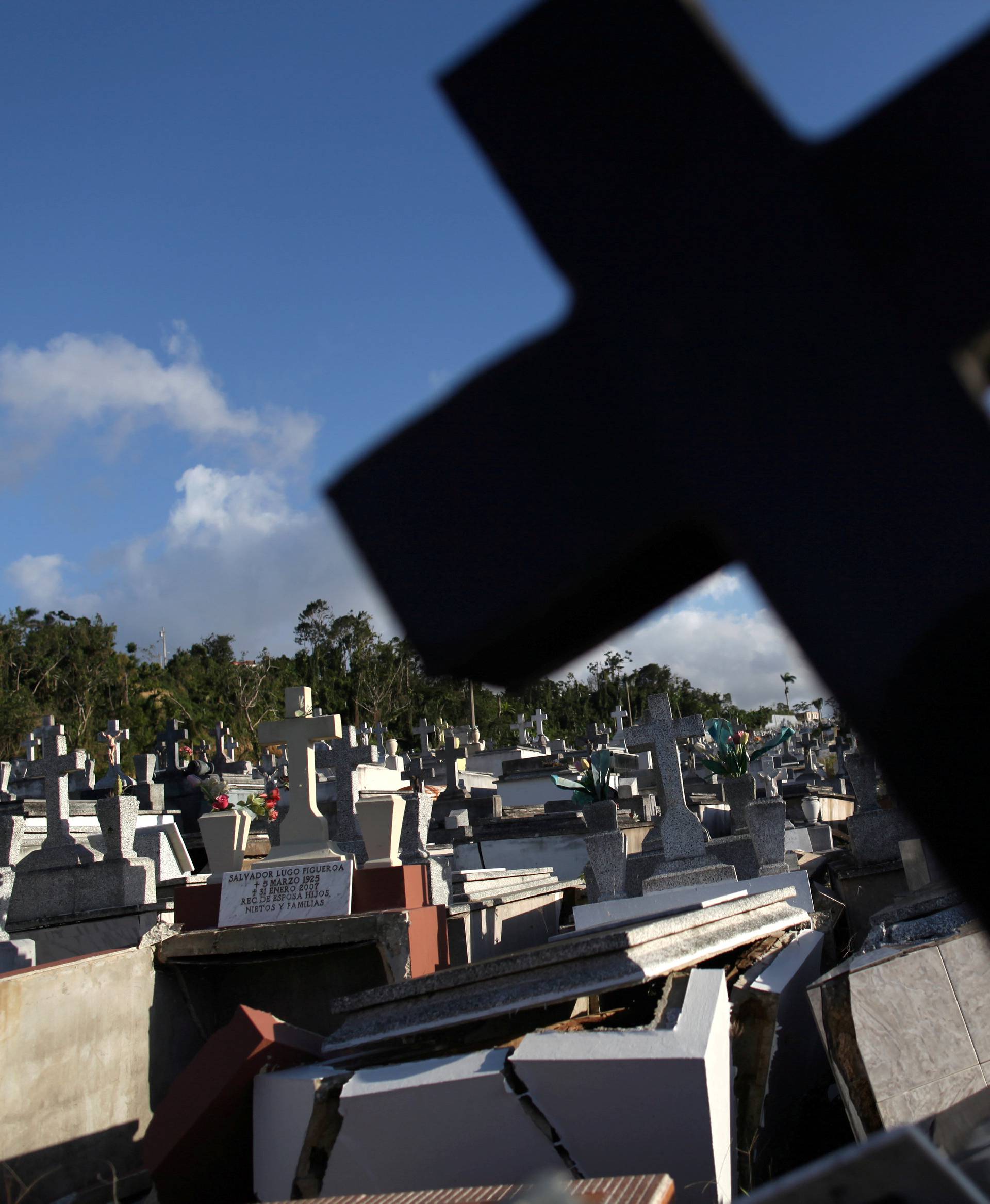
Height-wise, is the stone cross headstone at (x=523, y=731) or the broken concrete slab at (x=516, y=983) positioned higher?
the stone cross headstone at (x=523, y=731)

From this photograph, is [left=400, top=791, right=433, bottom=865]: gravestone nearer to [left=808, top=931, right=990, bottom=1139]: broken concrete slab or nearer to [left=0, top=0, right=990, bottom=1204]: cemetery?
[left=0, top=0, right=990, bottom=1204]: cemetery

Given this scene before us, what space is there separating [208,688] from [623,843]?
43.9 m

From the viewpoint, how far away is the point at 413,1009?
161 inches

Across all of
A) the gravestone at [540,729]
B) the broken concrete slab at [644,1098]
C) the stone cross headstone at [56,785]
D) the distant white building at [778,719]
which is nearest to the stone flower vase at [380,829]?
the stone cross headstone at [56,785]

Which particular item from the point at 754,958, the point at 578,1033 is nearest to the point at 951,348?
the point at 578,1033

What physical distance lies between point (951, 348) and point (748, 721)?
276 ft

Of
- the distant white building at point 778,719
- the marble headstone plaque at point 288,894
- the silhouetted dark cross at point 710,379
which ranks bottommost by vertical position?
the distant white building at point 778,719

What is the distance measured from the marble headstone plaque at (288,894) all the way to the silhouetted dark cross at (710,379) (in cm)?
517

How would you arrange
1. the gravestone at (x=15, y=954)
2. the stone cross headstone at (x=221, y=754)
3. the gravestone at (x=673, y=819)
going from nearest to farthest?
the gravestone at (x=15, y=954) → the gravestone at (x=673, y=819) → the stone cross headstone at (x=221, y=754)

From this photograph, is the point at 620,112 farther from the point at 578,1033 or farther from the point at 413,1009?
A: the point at 413,1009

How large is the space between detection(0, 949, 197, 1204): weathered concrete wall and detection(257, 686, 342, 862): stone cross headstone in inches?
108

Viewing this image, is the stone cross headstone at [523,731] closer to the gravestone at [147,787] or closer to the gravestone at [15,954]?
the gravestone at [147,787]

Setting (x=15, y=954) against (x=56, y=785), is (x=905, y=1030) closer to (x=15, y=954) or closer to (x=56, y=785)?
(x=15, y=954)

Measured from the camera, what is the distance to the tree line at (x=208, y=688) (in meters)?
42.9
